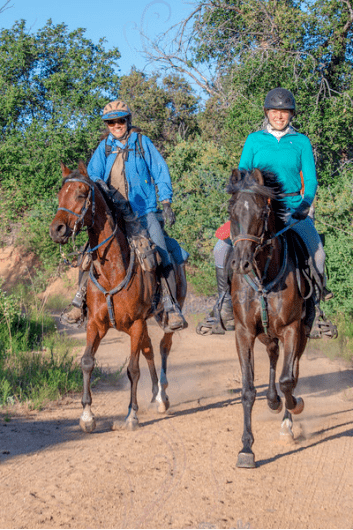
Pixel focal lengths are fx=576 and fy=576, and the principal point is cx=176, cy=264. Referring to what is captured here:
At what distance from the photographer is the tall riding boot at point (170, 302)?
22.9 ft

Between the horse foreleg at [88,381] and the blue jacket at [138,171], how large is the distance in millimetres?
1559

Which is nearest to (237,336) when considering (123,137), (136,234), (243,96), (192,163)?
(136,234)

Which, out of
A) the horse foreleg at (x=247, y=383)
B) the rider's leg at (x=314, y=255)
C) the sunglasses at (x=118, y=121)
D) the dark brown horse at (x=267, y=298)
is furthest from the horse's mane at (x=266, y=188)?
the sunglasses at (x=118, y=121)

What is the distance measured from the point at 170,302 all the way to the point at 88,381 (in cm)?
136

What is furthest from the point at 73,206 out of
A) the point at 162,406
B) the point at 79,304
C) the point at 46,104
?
the point at 46,104

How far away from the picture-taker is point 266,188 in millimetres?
5160

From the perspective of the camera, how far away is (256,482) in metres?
4.84

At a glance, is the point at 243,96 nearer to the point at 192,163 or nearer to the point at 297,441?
the point at 192,163

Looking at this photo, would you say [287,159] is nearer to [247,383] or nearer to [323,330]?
[323,330]

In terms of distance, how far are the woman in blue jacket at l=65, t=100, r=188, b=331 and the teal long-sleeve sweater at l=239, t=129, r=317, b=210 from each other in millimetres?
1354

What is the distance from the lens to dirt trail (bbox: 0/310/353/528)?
4137 millimetres

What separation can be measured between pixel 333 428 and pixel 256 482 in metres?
2.01

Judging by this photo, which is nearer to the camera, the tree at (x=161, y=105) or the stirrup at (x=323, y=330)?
the stirrup at (x=323, y=330)

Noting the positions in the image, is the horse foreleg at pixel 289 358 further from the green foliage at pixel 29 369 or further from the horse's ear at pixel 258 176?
the green foliage at pixel 29 369
